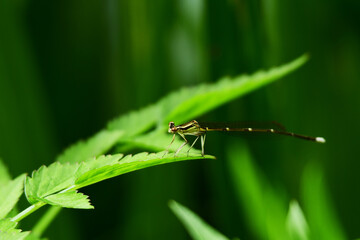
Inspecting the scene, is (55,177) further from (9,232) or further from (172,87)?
(172,87)

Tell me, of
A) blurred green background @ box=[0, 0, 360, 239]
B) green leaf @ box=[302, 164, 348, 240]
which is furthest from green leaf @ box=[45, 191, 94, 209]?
blurred green background @ box=[0, 0, 360, 239]

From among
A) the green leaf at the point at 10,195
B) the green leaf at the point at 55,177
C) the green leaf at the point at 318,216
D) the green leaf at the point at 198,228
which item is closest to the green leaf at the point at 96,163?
the green leaf at the point at 55,177

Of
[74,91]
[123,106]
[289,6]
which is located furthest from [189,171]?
[289,6]

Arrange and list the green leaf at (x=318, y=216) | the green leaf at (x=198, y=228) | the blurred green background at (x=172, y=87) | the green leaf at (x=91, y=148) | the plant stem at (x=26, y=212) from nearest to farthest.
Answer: the plant stem at (x=26, y=212) → the green leaf at (x=198, y=228) → the green leaf at (x=91, y=148) → the green leaf at (x=318, y=216) → the blurred green background at (x=172, y=87)

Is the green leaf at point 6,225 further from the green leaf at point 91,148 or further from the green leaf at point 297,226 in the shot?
the green leaf at point 297,226

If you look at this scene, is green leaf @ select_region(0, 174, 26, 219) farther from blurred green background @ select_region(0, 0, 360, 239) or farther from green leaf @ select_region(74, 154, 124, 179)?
blurred green background @ select_region(0, 0, 360, 239)

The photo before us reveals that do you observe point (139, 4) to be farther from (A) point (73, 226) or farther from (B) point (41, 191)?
(B) point (41, 191)
